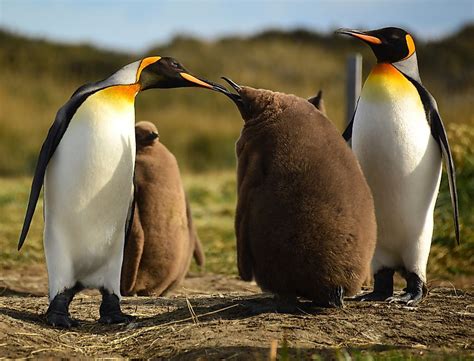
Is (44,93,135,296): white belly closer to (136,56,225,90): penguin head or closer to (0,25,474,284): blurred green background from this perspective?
(136,56,225,90): penguin head

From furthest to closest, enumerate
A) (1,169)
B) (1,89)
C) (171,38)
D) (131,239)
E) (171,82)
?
1. (171,38)
2. (1,89)
3. (1,169)
4. (131,239)
5. (171,82)

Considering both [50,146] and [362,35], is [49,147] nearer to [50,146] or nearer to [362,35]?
[50,146]

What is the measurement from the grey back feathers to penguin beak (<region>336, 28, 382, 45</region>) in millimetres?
845

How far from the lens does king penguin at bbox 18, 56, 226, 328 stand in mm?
5141

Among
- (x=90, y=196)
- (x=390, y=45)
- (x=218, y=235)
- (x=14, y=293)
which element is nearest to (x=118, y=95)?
(x=90, y=196)

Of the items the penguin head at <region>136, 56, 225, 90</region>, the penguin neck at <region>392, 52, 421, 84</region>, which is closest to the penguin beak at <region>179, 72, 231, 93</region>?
the penguin head at <region>136, 56, 225, 90</region>

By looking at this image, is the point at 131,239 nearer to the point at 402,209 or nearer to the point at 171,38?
the point at 402,209

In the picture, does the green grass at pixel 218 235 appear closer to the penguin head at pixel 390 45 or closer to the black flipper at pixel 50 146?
the penguin head at pixel 390 45

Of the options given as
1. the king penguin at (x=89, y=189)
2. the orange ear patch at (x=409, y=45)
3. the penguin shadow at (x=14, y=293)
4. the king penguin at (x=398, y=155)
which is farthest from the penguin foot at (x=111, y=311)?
the orange ear patch at (x=409, y=45)

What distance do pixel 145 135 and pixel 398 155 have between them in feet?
6.41

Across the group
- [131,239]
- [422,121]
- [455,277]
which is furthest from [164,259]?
[455,277]

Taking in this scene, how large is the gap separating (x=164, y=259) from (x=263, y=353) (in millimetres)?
2324

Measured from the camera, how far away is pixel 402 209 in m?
5.61

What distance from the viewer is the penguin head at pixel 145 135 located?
662 centimetres
